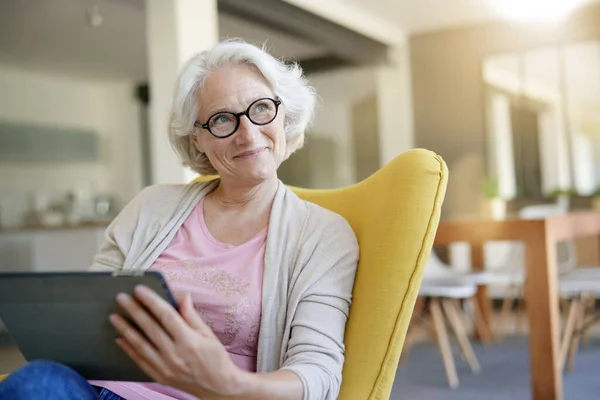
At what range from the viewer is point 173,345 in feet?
3.26

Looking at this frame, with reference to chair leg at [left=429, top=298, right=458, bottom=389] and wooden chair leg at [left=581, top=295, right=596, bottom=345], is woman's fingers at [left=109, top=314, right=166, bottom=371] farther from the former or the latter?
wooden chair leg at [left=581, top=295, right=596, bottom=345]

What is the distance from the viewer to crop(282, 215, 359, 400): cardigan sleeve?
1177mm

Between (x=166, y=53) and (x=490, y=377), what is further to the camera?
(x=166, y=53)

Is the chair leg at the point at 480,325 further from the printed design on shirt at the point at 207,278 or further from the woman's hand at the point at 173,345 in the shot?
the woman's hand at the point at 173,345

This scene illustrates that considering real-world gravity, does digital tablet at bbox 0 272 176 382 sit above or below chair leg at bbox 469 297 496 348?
above

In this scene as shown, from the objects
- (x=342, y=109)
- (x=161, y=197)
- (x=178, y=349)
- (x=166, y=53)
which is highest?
(x=342, y=109)

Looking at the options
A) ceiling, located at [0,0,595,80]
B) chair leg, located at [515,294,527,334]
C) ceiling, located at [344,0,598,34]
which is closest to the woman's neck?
ceiling, located at [0,0,595,80]

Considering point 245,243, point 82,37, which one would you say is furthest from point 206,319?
point 82,37

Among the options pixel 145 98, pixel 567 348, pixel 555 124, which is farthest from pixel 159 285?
pixel 145 98

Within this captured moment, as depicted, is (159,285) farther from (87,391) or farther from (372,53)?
(372,53)

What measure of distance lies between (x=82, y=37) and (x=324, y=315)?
5.71 metres

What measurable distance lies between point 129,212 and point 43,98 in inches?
254

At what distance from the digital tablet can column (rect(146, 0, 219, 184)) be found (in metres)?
3.01

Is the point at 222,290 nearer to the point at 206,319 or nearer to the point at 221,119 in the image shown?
the point at 206,319
